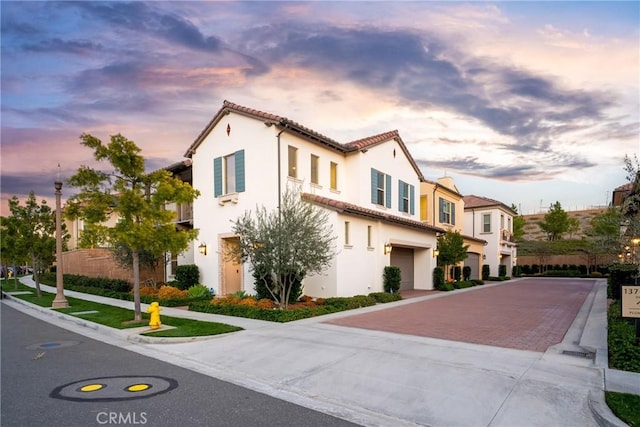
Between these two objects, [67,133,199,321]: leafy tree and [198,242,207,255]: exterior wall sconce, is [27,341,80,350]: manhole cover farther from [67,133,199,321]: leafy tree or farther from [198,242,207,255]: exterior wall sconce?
[198,242,207,255]: exterior wall sconce

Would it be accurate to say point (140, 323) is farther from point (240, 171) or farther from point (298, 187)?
point (240, 171)

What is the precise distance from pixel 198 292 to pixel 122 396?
1238 centimetres

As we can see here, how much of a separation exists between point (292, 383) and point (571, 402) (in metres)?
4.10

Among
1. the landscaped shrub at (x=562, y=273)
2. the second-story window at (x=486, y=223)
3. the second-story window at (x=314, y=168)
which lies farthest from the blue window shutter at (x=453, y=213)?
the landscaped shrub at (x=562, y=273)

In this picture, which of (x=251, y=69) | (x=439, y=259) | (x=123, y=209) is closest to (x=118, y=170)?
(x=123, y=209)

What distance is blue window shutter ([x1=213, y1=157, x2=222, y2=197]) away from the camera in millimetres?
19109

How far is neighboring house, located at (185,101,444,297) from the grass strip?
11.2 meters

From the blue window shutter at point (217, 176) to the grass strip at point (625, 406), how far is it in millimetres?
16515

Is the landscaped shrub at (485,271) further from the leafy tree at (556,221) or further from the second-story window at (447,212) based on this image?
the leafy tree at (556,221)

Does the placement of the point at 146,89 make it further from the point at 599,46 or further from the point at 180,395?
the point at 599,46

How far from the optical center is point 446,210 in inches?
1231

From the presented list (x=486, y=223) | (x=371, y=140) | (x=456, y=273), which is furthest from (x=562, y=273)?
(x=371, y=140)

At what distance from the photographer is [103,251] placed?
26453mm

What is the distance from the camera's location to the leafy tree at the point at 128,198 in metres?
11.9
